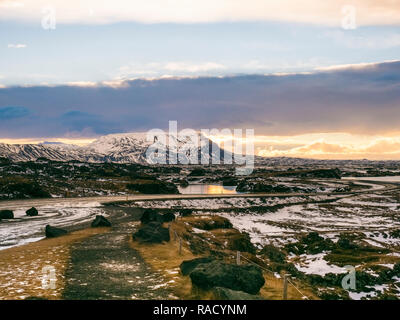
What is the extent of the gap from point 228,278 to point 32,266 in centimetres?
1396

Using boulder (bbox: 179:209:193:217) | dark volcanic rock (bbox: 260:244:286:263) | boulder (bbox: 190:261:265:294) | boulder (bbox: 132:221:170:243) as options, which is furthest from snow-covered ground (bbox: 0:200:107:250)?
dark volcanic rock (bbox: 260:244:286:263)

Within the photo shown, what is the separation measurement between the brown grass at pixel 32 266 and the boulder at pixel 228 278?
693 centimetres

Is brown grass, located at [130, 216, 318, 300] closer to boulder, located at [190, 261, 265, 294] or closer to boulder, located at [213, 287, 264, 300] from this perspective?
boulder, located at [190, 261, 265, 294]

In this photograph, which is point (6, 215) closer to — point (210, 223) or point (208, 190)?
point (210, 223)

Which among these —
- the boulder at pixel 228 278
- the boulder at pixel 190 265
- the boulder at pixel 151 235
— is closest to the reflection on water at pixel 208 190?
the boulder at pixel 151 235

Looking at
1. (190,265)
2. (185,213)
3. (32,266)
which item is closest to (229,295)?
(190,265)

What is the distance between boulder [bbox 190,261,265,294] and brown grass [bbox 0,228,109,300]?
6.93m

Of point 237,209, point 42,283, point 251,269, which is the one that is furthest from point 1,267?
point 237,209

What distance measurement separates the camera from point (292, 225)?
5441 centimetres

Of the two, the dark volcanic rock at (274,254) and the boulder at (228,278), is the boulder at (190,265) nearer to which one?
the boulder at (228,278)

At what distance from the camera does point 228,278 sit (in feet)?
50.4

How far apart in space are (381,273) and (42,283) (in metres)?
26.7

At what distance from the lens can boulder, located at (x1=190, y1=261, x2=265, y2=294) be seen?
600 inches
